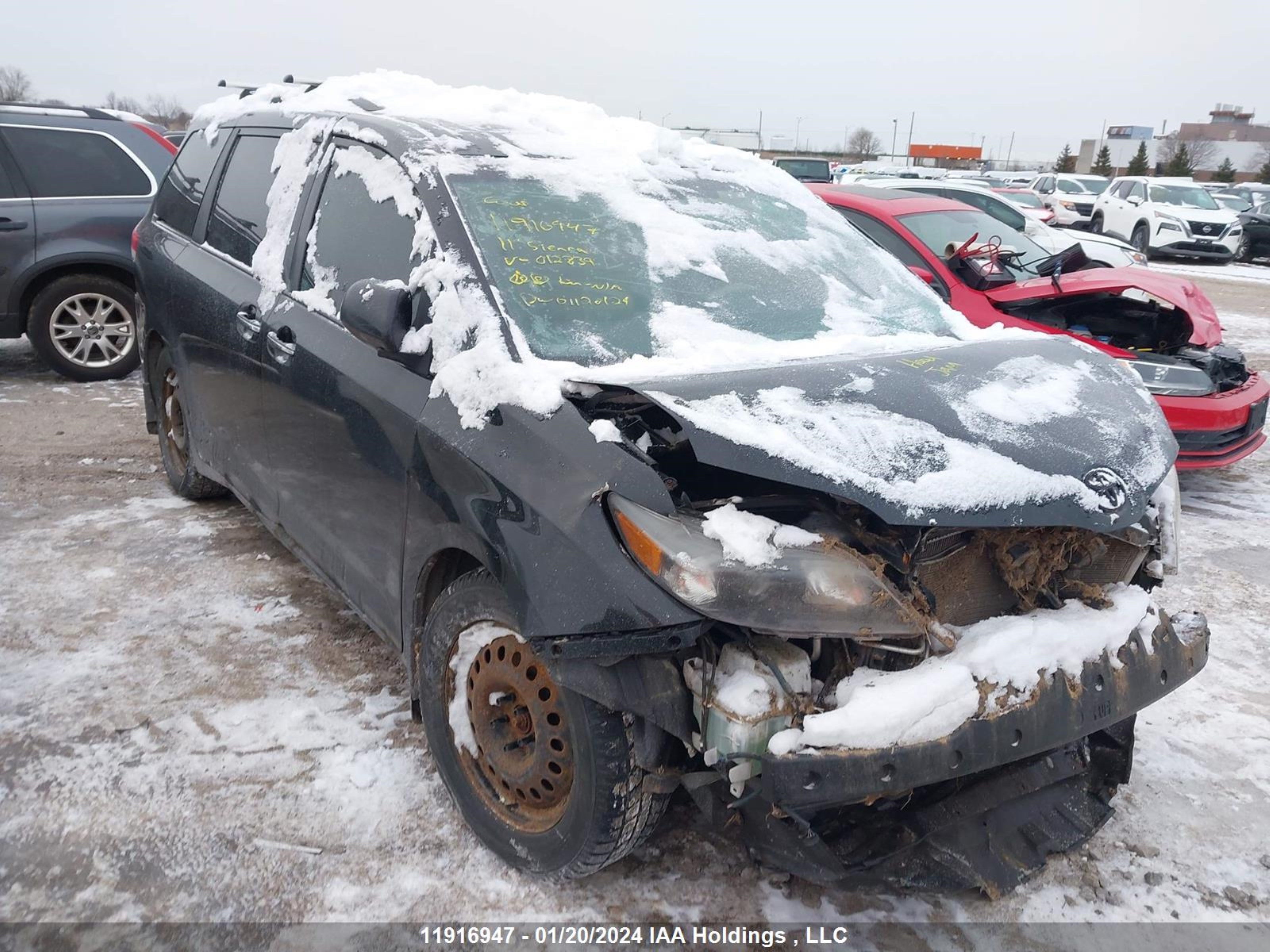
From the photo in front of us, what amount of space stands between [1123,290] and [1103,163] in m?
56.5

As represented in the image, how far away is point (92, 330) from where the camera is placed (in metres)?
7.31

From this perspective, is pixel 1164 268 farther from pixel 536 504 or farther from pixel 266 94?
pixel 536 504

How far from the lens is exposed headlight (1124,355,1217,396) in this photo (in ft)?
18.3

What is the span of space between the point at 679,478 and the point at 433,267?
0.93 metres

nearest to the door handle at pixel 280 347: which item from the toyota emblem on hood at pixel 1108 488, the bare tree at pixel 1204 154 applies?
the toyota emblem on hood at pixel 1108 488

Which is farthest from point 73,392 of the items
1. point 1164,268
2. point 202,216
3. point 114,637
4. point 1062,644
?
point 1164,268

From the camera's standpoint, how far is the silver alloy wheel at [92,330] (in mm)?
7176

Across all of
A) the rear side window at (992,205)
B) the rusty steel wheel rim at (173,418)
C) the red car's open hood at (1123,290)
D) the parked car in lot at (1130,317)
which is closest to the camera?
the rusty steel wheel rim at (173,418)

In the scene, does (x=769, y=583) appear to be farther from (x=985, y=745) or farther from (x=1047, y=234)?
(x=1047, y=234)

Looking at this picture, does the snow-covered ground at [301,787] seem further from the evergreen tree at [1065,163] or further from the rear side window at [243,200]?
the evergreen tree at [1065,163]

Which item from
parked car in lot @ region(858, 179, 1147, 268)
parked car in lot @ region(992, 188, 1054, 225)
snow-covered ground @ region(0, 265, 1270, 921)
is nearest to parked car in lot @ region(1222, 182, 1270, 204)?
parked car in lot @ region(992, 188, 1054, 225)

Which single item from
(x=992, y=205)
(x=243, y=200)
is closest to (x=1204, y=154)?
(x=992, y=205)

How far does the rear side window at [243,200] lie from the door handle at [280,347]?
521mm

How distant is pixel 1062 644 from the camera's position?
7.22 ft
